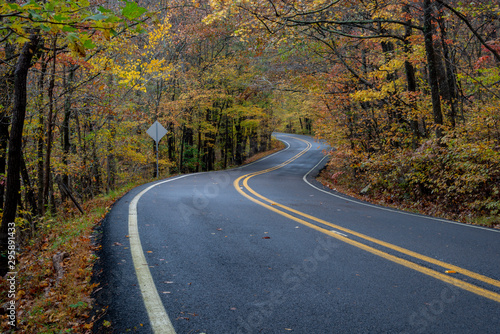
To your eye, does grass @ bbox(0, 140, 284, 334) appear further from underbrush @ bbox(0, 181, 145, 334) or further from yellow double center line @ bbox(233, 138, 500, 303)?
yellow double center line @ bbox(233, 138, 500, 303)

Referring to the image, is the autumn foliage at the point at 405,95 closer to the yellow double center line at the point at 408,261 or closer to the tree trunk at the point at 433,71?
the tree trunk at the point at 433,71

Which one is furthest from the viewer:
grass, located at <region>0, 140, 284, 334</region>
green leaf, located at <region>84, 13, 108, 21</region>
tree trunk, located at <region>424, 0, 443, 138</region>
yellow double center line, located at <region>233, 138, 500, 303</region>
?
tree trunk, located at <region>424, 0, 443, 138</region>

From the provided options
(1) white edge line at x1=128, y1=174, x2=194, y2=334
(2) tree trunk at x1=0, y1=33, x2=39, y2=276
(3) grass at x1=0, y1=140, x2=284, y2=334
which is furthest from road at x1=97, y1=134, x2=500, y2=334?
(2) tree trunk at x1=0, y1=33, x2=39, y2=276

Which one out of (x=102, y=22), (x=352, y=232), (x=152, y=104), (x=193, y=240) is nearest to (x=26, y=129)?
(x=193, y=240)

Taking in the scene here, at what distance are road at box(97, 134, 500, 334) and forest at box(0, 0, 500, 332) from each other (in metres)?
2.22

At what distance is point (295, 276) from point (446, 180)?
8.76 metres

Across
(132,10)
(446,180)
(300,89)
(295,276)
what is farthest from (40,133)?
(446,180)

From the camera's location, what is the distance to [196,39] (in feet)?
73.6

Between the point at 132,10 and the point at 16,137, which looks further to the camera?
the point at 16,137

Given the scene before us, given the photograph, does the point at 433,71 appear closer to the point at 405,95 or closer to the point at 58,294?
the point at 405,95

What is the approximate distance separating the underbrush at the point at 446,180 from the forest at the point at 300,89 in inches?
1.9

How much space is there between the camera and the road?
2611mm

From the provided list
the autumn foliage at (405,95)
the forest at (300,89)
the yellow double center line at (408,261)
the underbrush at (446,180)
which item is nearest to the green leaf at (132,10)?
the forest at (300,89)

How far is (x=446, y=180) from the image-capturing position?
10250 mm
